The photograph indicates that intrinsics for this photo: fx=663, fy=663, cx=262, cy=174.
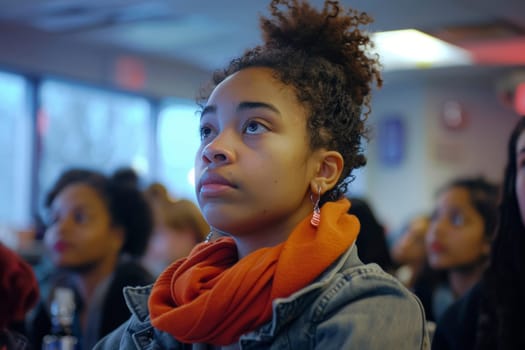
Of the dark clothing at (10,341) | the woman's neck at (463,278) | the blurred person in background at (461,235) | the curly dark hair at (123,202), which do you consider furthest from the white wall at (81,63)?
the dark clothing at (10,341)

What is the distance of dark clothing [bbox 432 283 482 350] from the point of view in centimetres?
140

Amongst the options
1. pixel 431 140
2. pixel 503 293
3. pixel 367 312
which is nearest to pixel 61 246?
pixel 503 293

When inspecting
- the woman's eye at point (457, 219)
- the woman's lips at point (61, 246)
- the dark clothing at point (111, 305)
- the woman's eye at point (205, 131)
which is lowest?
the dark clothing at point (111, 305)

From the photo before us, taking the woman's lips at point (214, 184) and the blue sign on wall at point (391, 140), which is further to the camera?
the blue sign on wall at point (391, 140)

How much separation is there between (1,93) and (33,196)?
2.65 feet

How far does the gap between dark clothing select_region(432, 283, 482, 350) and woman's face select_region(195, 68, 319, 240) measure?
658 mm

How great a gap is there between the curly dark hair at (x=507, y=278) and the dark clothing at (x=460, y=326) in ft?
0.10

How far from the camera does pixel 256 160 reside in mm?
867

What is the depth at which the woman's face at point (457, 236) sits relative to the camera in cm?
219

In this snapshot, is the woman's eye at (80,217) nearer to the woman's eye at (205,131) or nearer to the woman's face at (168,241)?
the woman's face at (168,241)

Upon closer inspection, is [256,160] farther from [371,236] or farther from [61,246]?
[61,246]

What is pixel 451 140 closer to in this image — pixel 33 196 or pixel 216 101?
pixel 33 196

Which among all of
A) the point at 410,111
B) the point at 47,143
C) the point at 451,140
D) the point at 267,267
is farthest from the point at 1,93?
the point at 267,267

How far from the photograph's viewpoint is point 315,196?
934mm
